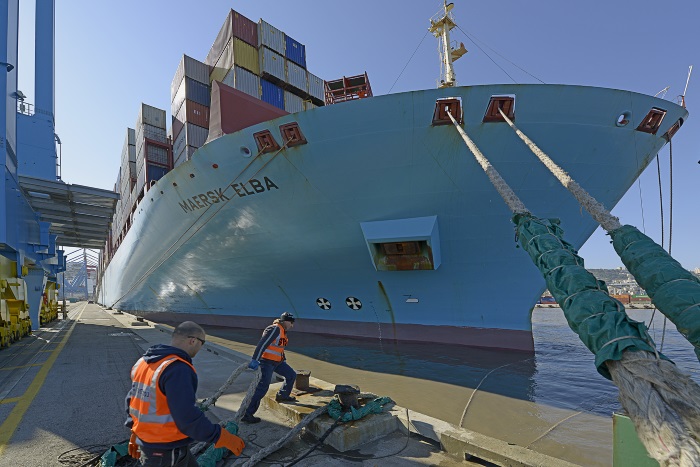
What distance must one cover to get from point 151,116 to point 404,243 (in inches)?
860

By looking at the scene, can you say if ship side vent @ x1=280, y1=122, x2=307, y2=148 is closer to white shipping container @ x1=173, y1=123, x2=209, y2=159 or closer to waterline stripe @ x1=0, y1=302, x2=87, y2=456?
waterline stripe @ x1=0, y1=302, x2=87, y2=456

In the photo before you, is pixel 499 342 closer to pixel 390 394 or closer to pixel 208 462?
pixel 390 394

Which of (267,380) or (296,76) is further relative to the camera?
(296,76)

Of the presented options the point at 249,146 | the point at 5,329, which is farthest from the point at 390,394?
the point at 5,329

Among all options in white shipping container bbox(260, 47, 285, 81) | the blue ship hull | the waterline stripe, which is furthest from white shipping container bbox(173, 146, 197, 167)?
the waterline stripe

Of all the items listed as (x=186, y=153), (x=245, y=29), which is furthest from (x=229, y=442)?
(x=245, y=29)

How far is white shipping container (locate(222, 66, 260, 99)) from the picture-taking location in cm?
1609

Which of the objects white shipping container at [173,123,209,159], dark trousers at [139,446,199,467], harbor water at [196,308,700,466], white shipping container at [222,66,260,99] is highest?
white shipping container at [222,66,260,99]

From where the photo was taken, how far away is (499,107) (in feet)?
26.4

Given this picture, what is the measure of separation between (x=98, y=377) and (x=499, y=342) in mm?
9063

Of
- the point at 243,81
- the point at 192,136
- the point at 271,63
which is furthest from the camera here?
the point at 271,63

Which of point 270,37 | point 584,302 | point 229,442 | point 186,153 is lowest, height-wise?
point 229,442

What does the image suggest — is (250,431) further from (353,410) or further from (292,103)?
(292,103)

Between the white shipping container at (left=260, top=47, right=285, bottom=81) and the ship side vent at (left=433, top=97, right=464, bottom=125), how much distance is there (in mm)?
11772
